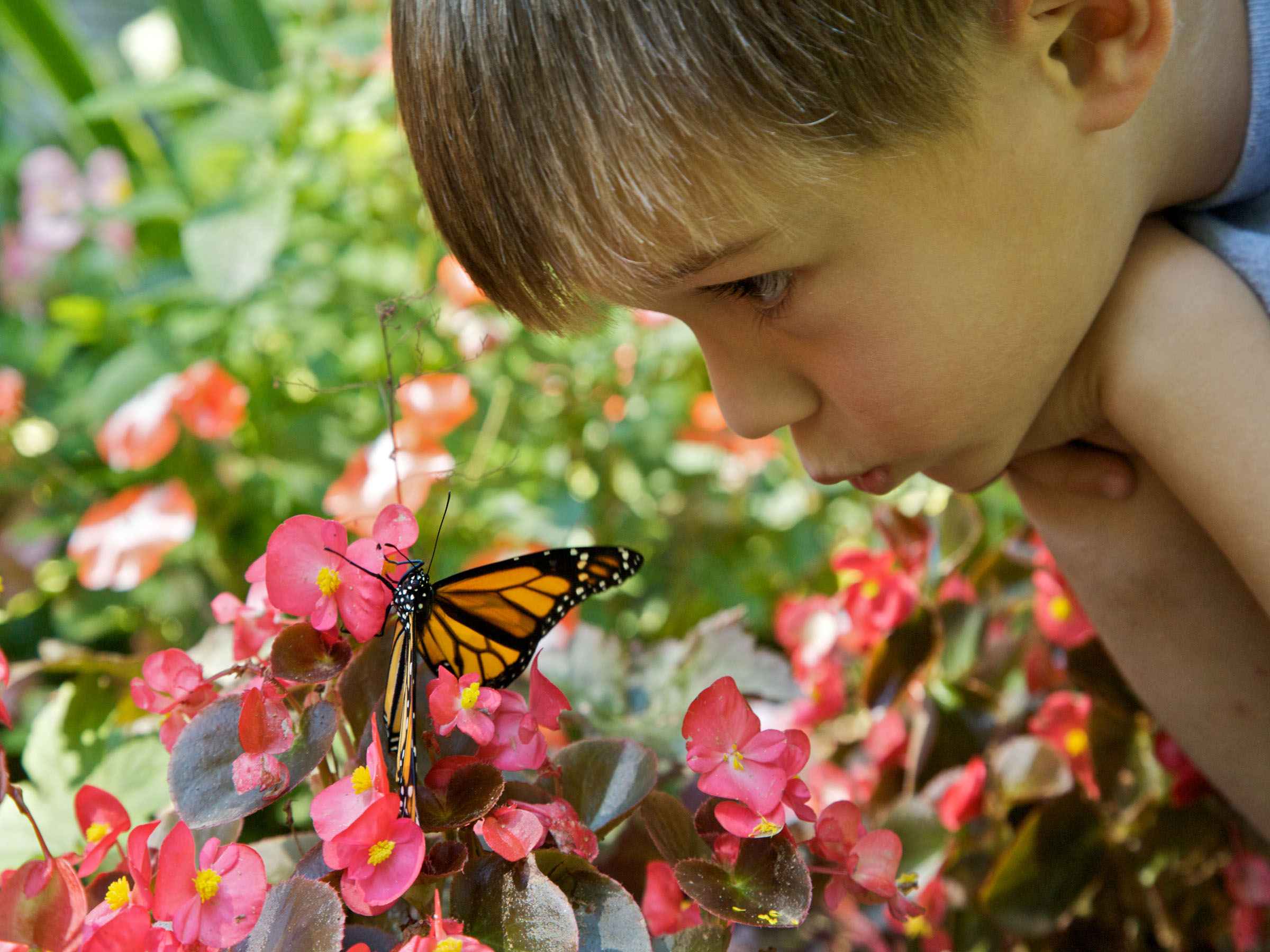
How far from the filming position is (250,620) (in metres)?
0.56

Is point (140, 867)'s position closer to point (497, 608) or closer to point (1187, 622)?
point (497, 608)

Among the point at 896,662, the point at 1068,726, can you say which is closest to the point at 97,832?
the point at 896,662

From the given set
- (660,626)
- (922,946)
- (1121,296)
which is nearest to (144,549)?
(660,626)

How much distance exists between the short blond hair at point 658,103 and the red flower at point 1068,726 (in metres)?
0.49

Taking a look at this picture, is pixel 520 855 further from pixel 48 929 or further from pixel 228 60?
pixel 228 60

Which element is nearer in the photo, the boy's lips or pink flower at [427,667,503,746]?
pink flower at [427,667,503,746]

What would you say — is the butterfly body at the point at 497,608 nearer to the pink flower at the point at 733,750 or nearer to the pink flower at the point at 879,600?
the pink flower at the point at 733,750

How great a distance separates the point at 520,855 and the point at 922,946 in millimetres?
528

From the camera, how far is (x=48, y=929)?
463mm

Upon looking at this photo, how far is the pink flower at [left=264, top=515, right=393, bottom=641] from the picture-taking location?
1.58ft

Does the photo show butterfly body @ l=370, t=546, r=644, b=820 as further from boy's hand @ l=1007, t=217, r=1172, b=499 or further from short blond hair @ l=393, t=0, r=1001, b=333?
boy's hand @ l=1007, t=217, r=1172, b=499

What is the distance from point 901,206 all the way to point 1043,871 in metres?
0.49

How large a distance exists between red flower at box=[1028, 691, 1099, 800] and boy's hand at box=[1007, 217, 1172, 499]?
17 centimetres

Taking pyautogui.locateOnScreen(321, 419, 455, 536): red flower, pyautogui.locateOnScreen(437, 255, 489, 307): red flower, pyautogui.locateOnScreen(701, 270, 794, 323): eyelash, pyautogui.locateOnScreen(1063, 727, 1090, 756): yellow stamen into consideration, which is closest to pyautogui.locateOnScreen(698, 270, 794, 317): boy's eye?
pyautogui.locateOnScreen(701, 270, 794, 323): eyelash
